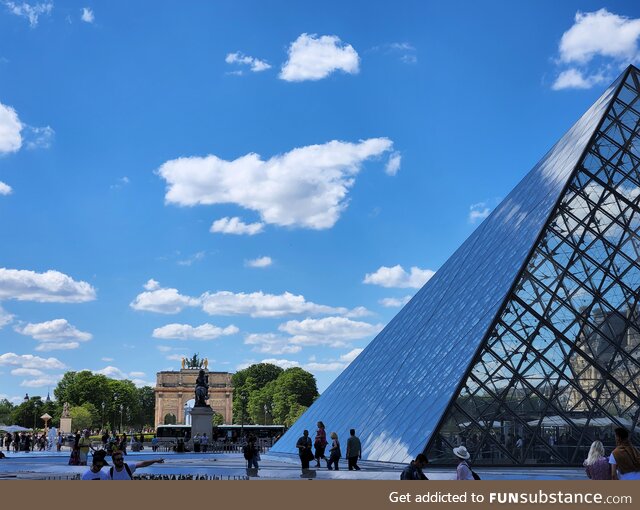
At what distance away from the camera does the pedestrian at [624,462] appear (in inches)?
313

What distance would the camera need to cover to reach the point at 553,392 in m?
22.3

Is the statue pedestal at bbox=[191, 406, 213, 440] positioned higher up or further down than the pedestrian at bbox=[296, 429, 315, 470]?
higher up

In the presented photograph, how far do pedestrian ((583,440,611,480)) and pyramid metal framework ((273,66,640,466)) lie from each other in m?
12.2

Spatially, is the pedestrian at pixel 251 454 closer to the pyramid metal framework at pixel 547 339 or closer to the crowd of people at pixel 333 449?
the crowd of people at pixel 333 449

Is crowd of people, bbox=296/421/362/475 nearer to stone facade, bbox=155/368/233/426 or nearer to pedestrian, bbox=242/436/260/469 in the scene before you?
pedestrian, bbox=242/436/260/469

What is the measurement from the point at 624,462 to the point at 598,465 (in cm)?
91

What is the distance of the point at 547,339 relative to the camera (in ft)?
75.6

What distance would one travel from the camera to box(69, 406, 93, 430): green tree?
117 m

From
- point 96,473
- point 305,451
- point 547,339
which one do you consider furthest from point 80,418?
point 96,473

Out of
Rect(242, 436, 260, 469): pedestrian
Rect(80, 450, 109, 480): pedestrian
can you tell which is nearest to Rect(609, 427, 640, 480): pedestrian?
Rect(80, 450, 109, 480): pedestrian

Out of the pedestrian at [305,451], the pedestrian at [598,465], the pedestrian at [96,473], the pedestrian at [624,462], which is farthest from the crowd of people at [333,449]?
the pedestrian at [624,462]

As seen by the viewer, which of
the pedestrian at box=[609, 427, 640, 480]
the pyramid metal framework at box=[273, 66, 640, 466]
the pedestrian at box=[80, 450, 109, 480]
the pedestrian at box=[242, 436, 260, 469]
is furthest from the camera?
the pedestrian at box=[242, 436, 260, 469]

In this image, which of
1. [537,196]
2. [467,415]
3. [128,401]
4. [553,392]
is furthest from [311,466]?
[128,401]

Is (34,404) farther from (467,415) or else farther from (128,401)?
(467,415)
